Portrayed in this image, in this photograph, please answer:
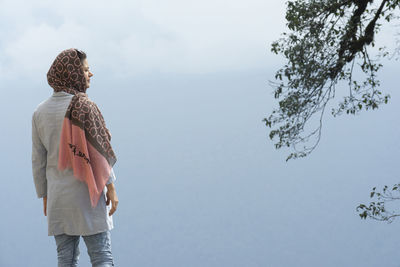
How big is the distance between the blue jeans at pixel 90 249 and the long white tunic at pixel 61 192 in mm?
40

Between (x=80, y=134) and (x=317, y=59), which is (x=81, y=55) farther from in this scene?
(x=317, y=59)

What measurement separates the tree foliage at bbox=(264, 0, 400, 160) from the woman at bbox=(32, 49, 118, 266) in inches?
73.3

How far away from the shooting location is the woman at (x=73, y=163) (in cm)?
192

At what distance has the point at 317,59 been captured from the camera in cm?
346

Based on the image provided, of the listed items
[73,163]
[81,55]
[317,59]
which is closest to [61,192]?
[73,163]

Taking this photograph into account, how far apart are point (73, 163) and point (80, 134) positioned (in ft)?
0.40

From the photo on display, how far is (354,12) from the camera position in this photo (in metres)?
3.56

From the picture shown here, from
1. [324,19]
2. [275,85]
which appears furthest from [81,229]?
[324,19]

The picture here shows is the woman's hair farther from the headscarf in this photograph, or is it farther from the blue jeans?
the blue jeans

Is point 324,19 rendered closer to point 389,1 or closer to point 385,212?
point 389,1

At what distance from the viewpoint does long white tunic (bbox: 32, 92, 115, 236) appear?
193 centimetres

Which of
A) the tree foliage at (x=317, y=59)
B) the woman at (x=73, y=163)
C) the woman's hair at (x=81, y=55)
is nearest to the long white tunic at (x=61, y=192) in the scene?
the woman at (x=73, y=163)

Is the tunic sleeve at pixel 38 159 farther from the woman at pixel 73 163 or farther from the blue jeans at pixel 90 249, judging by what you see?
the blue jeans at pixel 90 249

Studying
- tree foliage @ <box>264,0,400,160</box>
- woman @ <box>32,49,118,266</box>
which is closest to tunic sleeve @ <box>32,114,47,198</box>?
woman @ <box>32,49,118,266</box>
